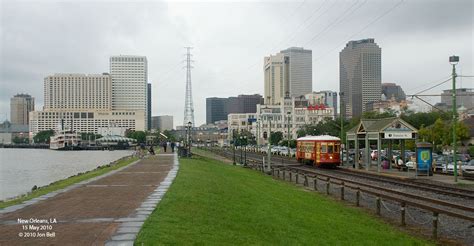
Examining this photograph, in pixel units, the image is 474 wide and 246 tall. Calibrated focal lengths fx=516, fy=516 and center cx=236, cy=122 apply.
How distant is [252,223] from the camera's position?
13.4 meters

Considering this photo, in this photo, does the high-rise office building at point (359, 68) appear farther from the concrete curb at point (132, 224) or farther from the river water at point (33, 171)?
the concrete curb at point (132, 224)

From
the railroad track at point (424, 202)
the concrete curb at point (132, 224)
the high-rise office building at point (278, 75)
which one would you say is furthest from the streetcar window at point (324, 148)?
the high-rise office building at point (278, 75)

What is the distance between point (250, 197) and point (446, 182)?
56.3ft

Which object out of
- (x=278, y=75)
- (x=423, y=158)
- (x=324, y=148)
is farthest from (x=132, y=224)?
(x=278, y=75)

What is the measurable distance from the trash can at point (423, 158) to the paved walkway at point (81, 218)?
24.0m

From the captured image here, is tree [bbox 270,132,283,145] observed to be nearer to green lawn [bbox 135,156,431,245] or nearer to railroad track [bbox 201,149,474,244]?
railroad track [bbox 201,149,474,244]

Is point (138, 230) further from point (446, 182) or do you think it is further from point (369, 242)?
point (446, 182)

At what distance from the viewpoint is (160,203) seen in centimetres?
1498

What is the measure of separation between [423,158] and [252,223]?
27482mm

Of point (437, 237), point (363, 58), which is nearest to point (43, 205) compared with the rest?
point (437, 237)

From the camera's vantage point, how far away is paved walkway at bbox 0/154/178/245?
9.89 meters

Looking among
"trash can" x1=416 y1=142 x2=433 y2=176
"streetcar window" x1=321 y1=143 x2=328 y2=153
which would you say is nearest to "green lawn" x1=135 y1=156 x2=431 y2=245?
"trash can" x1=416 y1=142 x2=433 y2=176

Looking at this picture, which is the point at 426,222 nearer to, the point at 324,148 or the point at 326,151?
the point at 326,151

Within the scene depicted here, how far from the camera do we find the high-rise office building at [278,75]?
12975 centimetres
